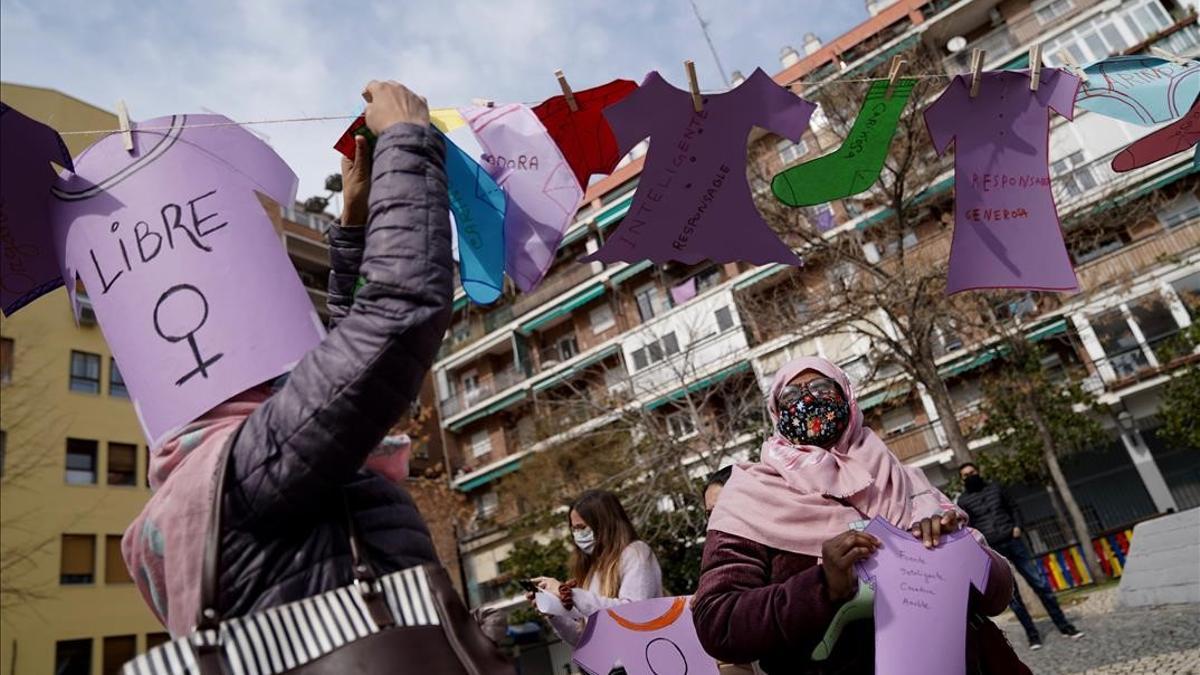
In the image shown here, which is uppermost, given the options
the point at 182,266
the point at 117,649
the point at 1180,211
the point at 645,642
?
the point at 1180,211

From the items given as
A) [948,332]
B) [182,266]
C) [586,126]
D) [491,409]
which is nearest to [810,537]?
[182,266]

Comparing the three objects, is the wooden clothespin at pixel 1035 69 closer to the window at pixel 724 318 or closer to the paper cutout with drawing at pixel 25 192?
the paper cutout with drawing at pixel 25 192

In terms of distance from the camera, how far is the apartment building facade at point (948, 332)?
1667cm

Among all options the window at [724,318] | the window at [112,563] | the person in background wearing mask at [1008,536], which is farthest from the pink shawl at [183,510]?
the window at [112,563]

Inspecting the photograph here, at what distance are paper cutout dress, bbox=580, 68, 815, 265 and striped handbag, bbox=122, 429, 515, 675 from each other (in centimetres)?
210

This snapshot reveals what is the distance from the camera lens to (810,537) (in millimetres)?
1952

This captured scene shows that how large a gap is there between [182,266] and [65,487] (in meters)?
24.8

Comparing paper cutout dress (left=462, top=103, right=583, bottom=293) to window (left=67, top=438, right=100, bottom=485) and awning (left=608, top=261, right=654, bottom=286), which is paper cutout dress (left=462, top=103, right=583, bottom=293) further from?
window (left=67, top=438, right=100, bottom=485)

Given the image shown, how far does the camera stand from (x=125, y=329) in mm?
1470

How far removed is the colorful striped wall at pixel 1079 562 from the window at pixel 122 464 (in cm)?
2439

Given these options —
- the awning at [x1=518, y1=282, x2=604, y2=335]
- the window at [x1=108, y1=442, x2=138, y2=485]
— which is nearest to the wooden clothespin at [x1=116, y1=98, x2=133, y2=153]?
the window at [x1=108, y1=442, x2=138, y2=485]

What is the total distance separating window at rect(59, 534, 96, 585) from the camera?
20766mm

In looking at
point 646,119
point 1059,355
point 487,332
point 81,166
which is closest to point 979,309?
point 1059,355

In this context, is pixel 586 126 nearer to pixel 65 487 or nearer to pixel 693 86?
pixel 693 86
